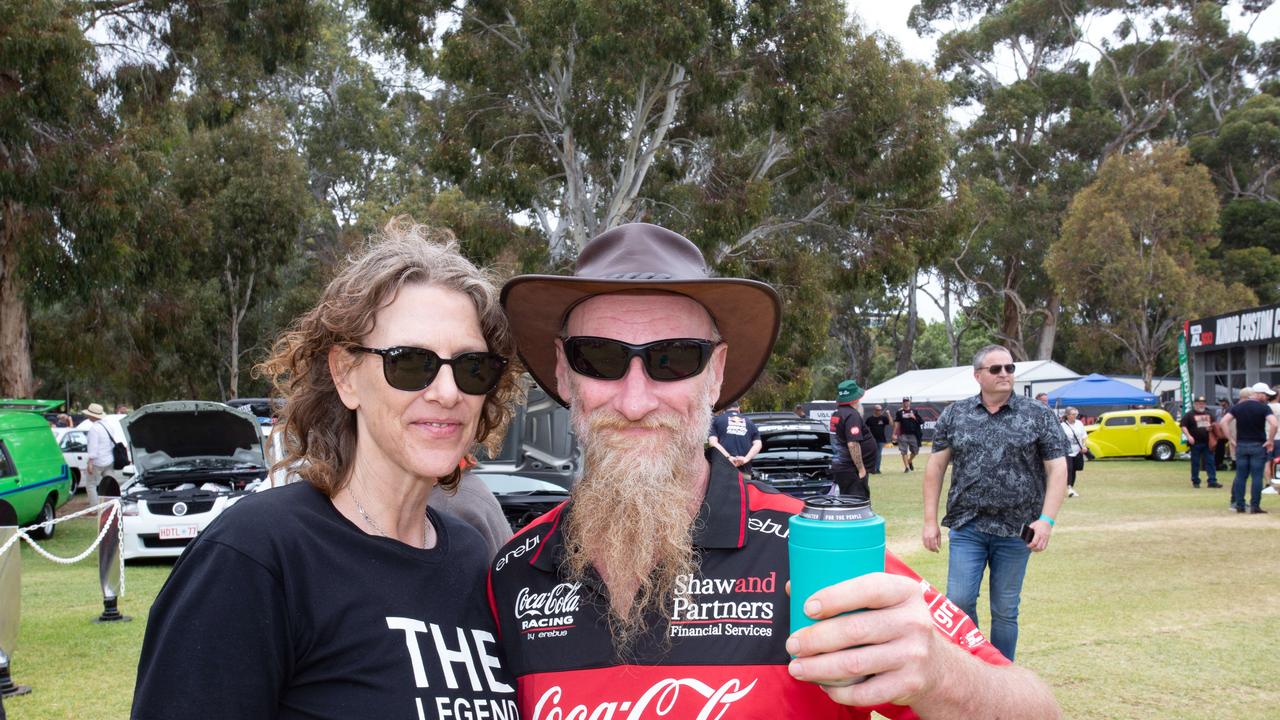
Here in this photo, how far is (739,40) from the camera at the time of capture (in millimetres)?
16625

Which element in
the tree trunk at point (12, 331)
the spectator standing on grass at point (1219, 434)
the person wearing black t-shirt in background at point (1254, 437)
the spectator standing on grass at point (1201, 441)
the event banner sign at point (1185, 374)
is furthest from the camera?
the event banner sign at point (1185, 374)

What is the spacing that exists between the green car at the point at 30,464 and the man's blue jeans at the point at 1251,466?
16.1m

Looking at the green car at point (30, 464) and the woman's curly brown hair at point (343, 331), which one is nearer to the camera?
the woman's curly brown hair at point (343, 331)

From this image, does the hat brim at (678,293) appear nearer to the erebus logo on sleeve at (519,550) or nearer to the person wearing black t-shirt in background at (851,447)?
the erebus logo on sleeve at (519,550)

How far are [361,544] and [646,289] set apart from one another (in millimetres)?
813

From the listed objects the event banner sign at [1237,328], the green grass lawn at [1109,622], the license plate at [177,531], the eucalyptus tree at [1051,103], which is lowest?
the green grass lawn at [1109,622]

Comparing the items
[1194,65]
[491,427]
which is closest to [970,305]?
[1194,65]

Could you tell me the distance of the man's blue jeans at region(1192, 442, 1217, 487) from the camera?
18.1 m

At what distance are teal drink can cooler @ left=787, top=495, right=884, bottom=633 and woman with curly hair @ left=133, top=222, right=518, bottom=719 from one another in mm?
804

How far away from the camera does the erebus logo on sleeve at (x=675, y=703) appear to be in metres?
1.76

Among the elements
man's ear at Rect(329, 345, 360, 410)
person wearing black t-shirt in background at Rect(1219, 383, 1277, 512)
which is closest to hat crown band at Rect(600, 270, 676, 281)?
man's ear at Rect(329, 345, 360, 410)

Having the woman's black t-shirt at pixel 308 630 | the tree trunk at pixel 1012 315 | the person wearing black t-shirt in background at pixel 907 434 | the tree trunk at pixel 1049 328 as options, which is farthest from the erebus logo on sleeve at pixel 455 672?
the tree trunk at pixel 1049 328

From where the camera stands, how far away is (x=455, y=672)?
1.83m

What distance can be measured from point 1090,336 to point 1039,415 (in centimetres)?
3479
